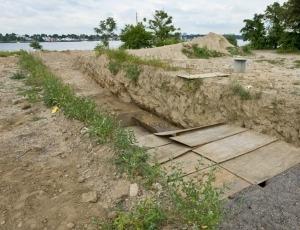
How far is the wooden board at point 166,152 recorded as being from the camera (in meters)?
4.07

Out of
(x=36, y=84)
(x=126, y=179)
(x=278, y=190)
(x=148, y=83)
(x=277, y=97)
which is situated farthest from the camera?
(x=36, y=84)

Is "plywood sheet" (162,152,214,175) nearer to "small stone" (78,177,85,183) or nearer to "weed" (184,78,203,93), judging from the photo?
"small stone" (78,177,85,183)

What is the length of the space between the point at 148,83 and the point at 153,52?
538 centimetres

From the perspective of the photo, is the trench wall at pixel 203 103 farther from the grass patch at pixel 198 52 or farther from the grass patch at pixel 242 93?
the grass patch at pixel 198 52

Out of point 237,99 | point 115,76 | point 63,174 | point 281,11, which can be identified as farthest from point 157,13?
point 63,174

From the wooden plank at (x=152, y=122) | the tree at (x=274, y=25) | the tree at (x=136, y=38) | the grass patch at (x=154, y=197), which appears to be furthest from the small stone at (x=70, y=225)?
the tree at (x=136, y=38)

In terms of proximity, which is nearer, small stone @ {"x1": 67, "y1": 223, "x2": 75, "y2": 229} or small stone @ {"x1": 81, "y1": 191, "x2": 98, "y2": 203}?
small stone @ {"x1": 67, "y1": 223, "x2": 75, "y2": 229}

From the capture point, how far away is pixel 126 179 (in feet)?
11.7

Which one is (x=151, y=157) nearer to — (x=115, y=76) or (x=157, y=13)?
(x=115, y=76)

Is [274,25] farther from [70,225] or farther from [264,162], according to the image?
[70,225]

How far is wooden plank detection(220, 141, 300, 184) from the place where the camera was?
363 centimetres

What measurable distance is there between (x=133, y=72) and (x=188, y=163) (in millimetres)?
4695

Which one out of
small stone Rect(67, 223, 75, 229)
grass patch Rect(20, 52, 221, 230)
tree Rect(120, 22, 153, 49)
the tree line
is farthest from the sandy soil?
tree Rect(120, 22, 153, 49)

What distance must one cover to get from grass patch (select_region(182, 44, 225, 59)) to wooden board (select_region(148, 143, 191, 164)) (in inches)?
332
